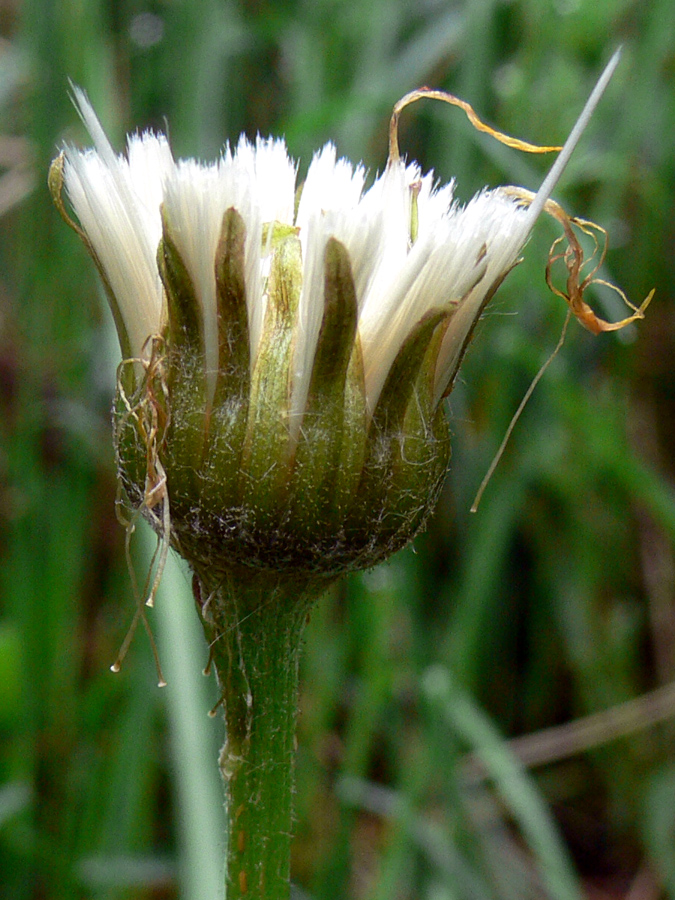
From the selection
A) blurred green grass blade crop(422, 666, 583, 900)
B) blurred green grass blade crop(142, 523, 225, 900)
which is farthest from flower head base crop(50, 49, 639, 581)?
blurred green grass blade crop(422, 666, 583, 900)

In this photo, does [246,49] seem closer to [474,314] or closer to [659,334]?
[659,334]

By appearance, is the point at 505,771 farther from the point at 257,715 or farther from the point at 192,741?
the point at 257,715

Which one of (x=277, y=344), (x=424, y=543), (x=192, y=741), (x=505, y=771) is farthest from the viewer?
(x=424, y=543)

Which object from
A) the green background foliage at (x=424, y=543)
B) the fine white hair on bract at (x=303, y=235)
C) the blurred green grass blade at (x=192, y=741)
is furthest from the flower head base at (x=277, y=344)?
the green background foliage at (x=424, y=543)

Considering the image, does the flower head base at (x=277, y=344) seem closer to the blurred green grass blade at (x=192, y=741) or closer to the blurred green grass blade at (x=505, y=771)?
the blurred green grass blade at (x=192, y=741)

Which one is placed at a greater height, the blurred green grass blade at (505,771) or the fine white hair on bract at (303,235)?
the fine white hair on bract at (303,235)

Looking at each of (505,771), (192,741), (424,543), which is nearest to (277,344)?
(192,741)
